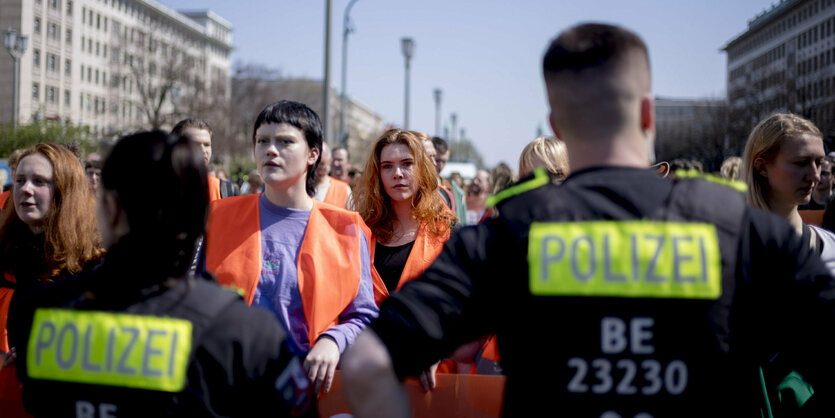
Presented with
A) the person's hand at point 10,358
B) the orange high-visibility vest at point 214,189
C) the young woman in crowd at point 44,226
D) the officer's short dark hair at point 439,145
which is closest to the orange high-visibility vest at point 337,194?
→ the orange high-visibility vest at point 214,189

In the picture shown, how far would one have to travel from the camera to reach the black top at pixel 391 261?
4367mm

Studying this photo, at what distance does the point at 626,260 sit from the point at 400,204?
3195 millimetres

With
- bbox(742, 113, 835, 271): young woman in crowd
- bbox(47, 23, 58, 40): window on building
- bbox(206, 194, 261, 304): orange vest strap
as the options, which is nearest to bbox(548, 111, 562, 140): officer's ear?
bbox(206, 194, 261, 304): orange vest strap

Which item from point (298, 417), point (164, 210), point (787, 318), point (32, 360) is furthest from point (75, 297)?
point (787, 318)

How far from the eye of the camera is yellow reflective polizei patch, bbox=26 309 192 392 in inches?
69.9

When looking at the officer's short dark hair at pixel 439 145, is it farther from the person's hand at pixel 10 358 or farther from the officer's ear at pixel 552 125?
the officer's ear at pixel 552 125

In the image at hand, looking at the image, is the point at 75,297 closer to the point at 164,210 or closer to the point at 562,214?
the point at 164,210

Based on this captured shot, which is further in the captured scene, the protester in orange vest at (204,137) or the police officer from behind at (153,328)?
the protester in orange vest at (204,137)

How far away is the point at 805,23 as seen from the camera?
253 feet

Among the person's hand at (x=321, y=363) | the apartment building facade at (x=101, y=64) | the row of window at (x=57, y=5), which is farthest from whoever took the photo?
the row of window at (x=57, y=5)

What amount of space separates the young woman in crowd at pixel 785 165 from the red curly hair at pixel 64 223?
355 centimetres

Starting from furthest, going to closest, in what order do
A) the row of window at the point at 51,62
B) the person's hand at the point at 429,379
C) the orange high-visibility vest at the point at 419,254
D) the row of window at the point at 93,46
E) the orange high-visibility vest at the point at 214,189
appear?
1. the row of window at the point at 93,46
2. the row of window at the point at 51,62
3. the orange high-visibility vest at the point at 214,189
4. the orange high-visibility vest at the point at 419,254
5. the person's hand at the point at 429,379

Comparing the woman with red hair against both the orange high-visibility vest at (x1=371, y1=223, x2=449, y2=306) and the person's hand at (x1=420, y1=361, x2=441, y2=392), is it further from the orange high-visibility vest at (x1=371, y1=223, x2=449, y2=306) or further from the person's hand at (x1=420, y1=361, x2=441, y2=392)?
the person's hand at (x1=420, y1=361, x2=441, y2=392)

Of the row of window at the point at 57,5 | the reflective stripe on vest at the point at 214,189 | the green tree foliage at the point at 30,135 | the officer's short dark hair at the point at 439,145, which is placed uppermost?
the row of window at the point at 57,5
